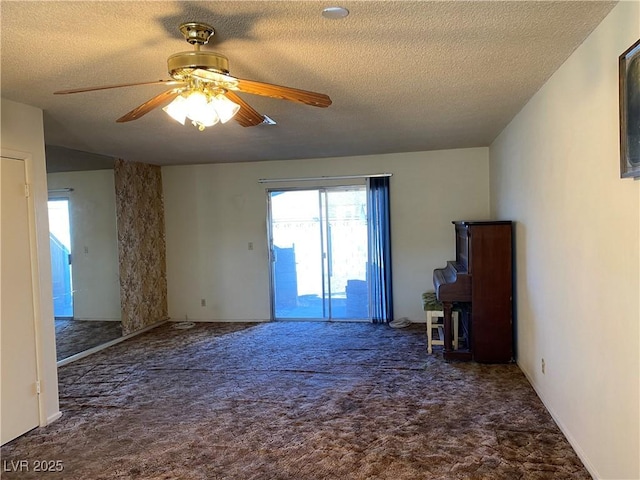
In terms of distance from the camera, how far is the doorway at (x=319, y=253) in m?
5.95

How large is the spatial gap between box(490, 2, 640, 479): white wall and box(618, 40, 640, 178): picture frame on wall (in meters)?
0.08

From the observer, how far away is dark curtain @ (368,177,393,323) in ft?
18.8

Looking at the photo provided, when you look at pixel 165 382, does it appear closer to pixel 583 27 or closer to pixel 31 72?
pixel 31 72

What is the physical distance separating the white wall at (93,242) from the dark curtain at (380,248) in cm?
336

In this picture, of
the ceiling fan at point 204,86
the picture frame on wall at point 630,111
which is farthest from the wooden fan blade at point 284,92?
the picture frame on wall at point 630,111

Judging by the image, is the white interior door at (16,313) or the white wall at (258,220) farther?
the white wall at (258,220)

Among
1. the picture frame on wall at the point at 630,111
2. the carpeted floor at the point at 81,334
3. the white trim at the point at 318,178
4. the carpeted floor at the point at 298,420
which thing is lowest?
the carpeted floor at the point at 298,420

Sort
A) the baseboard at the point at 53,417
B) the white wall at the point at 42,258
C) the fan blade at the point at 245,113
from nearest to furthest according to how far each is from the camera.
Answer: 1. the fan blade at the point at 245,113
2. the white wall at the point at 42,258
3. the baseboard at the point at 53,417

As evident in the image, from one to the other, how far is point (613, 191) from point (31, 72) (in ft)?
10.2

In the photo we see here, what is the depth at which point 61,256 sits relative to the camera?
4.75 m

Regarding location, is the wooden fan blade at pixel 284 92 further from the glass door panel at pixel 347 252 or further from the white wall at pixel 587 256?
the glass door panel at pixel 347 252

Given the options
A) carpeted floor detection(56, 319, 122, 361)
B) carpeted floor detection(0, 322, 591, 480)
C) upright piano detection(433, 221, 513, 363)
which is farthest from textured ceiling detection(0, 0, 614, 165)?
carpeted floor detection(0, 322, 591, 480)

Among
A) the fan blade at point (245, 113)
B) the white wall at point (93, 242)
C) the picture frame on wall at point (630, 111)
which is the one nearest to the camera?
the picture frame on wall at point (630, 111)

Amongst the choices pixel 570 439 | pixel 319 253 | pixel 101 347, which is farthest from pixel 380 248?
pixel 101 347
